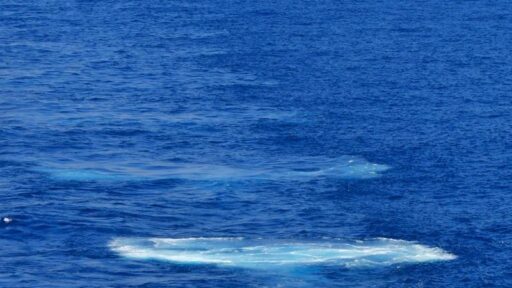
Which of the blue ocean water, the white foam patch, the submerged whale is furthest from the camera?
the submerged whale

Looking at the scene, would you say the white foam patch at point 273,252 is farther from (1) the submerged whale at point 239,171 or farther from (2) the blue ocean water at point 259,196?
(1) the submerged whale at point 239,171

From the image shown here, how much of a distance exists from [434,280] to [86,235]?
40293 millimetres

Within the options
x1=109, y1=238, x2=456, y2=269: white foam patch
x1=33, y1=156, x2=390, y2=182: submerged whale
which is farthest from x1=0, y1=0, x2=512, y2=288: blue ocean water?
x1=33, y1=156, x2=390, y2=182: submerged whale

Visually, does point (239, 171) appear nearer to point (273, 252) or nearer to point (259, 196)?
point (259, 196)

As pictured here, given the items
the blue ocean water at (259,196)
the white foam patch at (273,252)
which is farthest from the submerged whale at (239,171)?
the white foam patch at (273,252)

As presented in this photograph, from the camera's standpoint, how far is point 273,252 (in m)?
135

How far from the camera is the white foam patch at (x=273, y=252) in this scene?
131375 millimetres

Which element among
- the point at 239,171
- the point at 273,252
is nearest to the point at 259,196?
the point at 239,171

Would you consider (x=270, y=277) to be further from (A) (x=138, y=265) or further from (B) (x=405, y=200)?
(B) (x=405, y=200)

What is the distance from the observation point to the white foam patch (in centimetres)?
13138

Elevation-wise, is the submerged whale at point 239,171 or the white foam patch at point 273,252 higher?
the white foam patch at point 273,252

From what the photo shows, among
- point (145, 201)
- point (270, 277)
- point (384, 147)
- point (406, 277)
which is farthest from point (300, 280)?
point (384, 147)

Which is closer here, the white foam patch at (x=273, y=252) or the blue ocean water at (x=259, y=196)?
the blue ocean water at (x=259, y=196)

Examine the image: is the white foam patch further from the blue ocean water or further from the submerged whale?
the submerged whale
